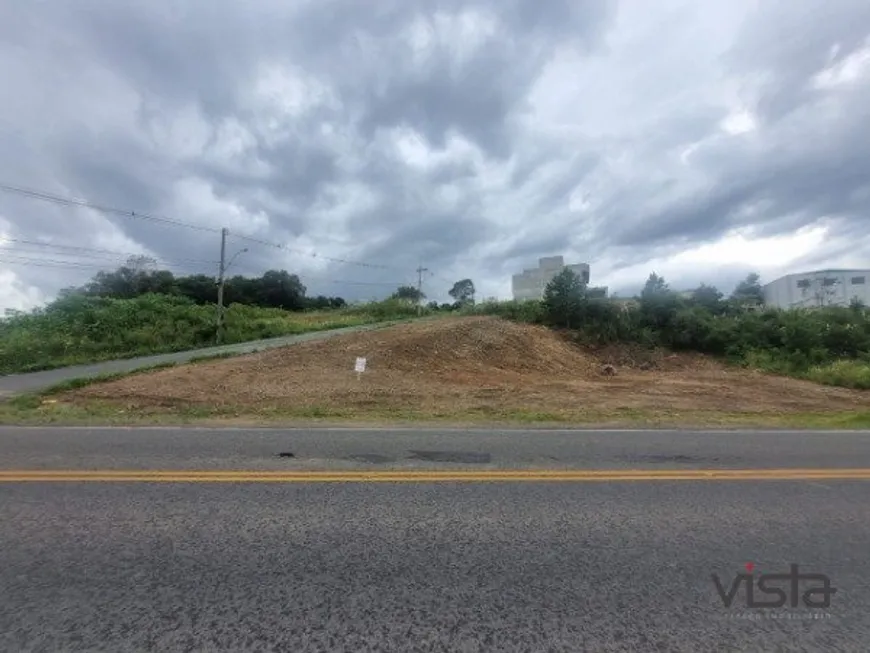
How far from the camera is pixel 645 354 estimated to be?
96.0ft

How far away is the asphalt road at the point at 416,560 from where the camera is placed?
291cm

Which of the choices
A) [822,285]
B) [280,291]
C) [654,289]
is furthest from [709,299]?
[280,291]

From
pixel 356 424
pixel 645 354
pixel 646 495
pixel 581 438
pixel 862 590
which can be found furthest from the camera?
pixel 645 354

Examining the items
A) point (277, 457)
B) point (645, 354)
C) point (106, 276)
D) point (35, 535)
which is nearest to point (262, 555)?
point (35, 535)

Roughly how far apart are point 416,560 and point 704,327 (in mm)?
31312

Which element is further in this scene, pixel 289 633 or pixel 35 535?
pixel 35 535

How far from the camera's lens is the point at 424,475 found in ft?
20.1

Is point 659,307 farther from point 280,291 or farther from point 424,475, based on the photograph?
point 280,291

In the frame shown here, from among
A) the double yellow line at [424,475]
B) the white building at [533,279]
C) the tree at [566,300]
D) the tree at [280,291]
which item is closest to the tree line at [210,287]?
the tree at [280,291]

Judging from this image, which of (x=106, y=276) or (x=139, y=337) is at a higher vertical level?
(x=106, y=276)

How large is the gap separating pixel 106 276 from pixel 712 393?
90.6 meters

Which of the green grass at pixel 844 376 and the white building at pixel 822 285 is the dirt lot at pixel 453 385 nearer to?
the green grass at pixel 844 376

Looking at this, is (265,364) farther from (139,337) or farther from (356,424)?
(139,337)

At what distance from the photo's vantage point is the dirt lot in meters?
14.4
